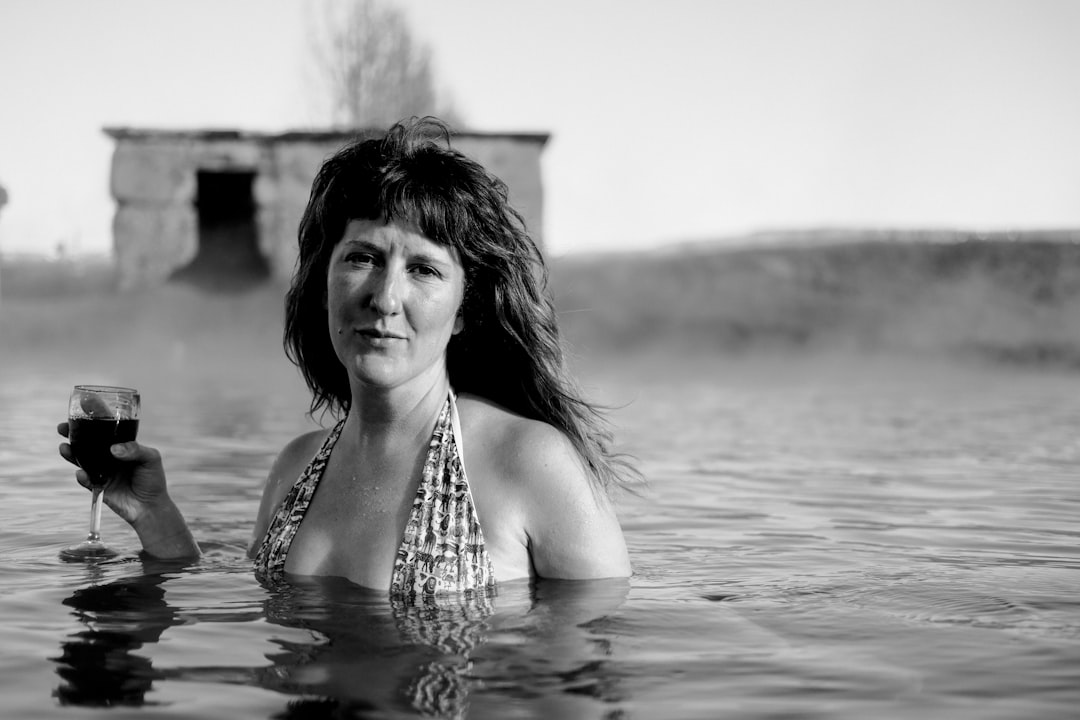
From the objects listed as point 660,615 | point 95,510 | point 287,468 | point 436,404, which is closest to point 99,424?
point 95,510

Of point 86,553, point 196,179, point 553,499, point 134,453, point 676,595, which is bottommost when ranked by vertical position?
Answer: point 676,595

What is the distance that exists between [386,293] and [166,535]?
1.36 m

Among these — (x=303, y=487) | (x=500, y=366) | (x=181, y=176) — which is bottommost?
(x=303, y=487)

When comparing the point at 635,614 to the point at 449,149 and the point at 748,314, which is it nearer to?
the point at 449,149

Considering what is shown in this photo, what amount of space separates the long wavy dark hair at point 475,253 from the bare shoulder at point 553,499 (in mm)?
110

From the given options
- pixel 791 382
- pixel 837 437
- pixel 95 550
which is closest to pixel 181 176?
pixel 791 382

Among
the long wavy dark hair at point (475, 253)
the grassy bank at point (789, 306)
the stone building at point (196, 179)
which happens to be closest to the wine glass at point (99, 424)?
the long wavy dark hair at point (475, 253)

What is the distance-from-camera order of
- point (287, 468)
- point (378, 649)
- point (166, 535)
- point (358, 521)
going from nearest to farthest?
point (378, 649), point (358, 521), point (287, 468), point (166, 535)

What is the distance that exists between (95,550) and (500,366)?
1.48 metres

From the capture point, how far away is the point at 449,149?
3.62 m

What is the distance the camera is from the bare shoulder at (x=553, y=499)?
3.40 m

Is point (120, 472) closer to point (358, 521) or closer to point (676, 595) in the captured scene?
point (358, 521)

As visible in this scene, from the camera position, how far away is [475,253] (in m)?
3.53

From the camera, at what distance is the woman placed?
344 cm
